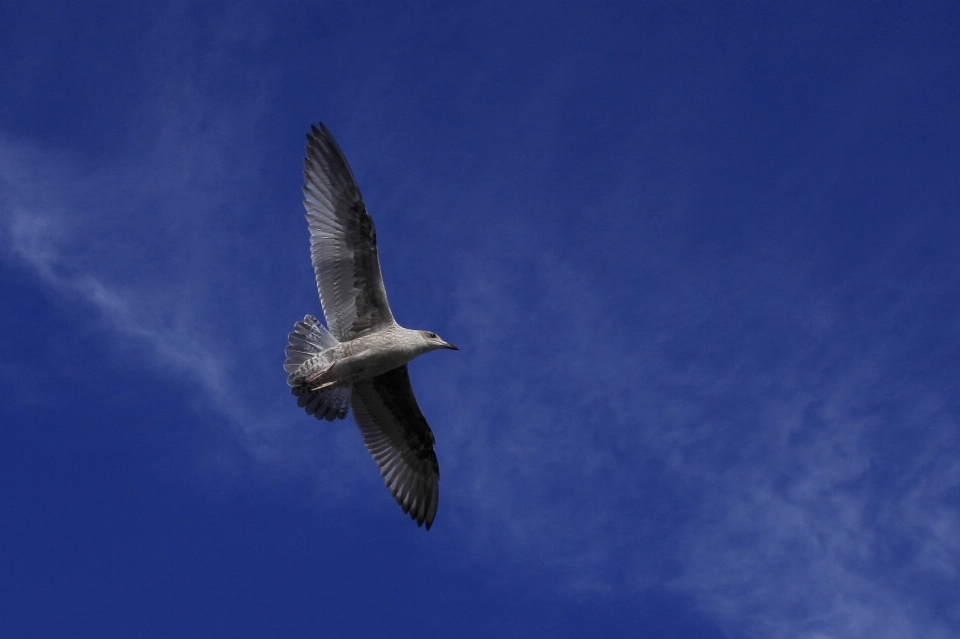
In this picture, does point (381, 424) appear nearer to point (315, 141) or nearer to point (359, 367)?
point (359, 367)

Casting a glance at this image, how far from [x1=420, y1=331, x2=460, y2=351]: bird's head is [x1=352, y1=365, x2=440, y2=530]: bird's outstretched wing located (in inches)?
31.9

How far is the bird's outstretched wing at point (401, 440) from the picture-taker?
18.5 meters

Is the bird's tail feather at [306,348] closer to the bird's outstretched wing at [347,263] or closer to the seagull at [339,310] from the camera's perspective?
the seagull at [339,310]

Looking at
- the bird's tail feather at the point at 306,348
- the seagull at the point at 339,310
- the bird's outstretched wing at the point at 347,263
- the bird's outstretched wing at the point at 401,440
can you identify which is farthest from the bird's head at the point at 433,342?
the bird's tail feather at the point at 306,348

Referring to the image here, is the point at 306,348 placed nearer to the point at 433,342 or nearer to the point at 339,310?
the point at 339,310

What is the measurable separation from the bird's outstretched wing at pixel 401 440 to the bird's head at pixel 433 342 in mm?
811

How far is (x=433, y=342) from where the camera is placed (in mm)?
17703

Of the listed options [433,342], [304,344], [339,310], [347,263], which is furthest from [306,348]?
[433,342]

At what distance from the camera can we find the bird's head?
17672mm

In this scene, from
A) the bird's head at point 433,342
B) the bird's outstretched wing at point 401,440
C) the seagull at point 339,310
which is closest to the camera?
the seagull at point 339,310

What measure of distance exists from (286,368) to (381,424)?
2111 mm

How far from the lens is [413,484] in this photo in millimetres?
19156

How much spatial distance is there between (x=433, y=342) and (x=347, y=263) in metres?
1.85

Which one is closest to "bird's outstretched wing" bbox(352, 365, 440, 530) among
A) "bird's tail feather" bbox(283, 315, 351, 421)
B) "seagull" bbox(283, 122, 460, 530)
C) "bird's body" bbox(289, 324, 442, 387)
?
"seagull" bbox(283, 122, 460, 530)
